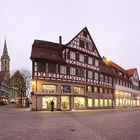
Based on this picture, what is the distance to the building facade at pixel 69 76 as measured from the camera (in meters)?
40.1

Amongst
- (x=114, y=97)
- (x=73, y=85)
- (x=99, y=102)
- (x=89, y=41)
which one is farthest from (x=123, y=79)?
(x=73, y=85)

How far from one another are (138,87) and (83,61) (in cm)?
4123

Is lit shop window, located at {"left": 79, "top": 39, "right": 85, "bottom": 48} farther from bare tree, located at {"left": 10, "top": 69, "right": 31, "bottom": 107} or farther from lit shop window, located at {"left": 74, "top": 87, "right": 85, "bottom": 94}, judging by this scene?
bare tree, located at {"left": 10, "top": 69, "right": 31, "bottom": 107}

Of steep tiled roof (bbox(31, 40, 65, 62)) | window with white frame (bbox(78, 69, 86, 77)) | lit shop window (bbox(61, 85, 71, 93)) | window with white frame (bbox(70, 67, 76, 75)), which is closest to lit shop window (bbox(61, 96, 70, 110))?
lit shop window (bbox(61, 85, 71, 93))

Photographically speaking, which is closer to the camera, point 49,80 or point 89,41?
point 49,80

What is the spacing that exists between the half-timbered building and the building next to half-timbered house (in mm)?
9315

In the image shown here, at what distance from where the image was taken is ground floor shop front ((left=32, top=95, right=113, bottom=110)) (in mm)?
39531

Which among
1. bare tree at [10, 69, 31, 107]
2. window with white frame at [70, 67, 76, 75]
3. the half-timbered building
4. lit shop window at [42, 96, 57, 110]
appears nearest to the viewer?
the half-timbered building

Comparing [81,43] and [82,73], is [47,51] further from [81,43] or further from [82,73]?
[82,73]

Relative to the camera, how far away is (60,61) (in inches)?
1670

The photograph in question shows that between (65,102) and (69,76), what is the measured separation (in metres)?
4.36

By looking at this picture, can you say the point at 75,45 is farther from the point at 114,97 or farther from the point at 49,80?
the point at 114,97

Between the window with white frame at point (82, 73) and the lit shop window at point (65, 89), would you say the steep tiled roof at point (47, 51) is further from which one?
the window with white frame at point (82, 73)

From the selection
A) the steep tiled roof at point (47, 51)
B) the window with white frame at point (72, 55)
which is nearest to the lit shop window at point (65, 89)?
the steep tiled roof at point (47, 51)
